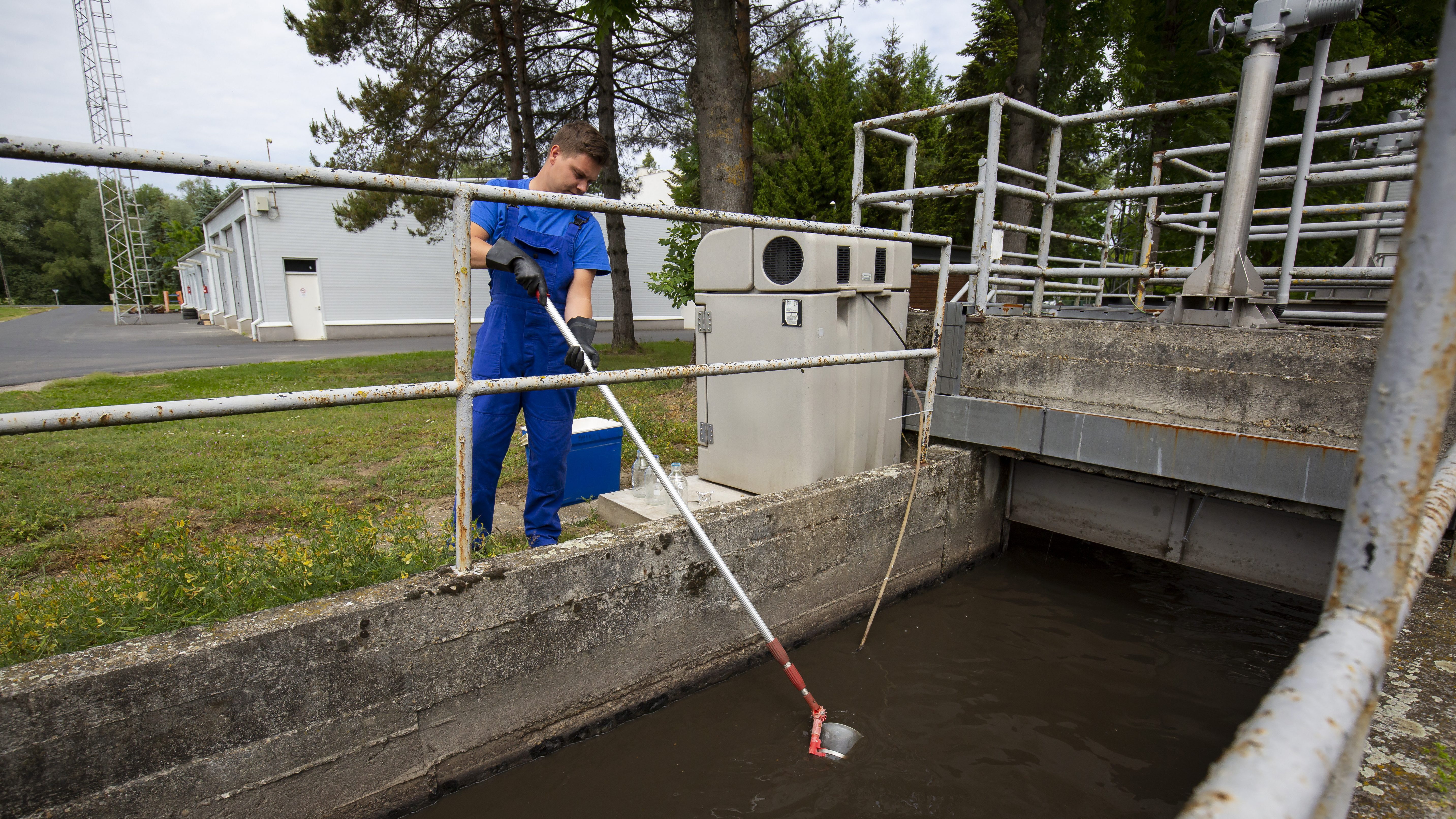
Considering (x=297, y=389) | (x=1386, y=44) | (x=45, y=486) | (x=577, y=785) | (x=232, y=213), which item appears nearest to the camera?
(x=577, y=785)

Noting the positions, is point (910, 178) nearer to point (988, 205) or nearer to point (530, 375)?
point (988, 205)

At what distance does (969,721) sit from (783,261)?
2.26m

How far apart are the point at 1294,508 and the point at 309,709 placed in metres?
3.85

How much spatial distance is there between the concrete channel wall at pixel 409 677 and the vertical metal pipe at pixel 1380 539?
1.97 metres

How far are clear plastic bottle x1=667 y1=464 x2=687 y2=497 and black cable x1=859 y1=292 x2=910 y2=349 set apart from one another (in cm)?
142

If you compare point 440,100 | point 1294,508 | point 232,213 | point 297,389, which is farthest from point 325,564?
point 232,213

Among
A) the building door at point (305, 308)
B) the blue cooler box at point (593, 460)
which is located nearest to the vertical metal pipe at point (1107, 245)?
the blue cooler box at point (593, 460)

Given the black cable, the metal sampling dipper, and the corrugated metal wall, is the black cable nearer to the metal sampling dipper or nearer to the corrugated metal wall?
the metal sampling dipper

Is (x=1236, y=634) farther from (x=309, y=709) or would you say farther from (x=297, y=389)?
(x=297, y=389)

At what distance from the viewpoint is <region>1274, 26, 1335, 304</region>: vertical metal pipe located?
11.8 feet

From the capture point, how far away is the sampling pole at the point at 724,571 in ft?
7.99

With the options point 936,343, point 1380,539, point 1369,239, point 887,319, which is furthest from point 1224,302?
point 1369,239

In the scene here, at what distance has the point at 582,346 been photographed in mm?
2736

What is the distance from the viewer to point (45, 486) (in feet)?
14.8
